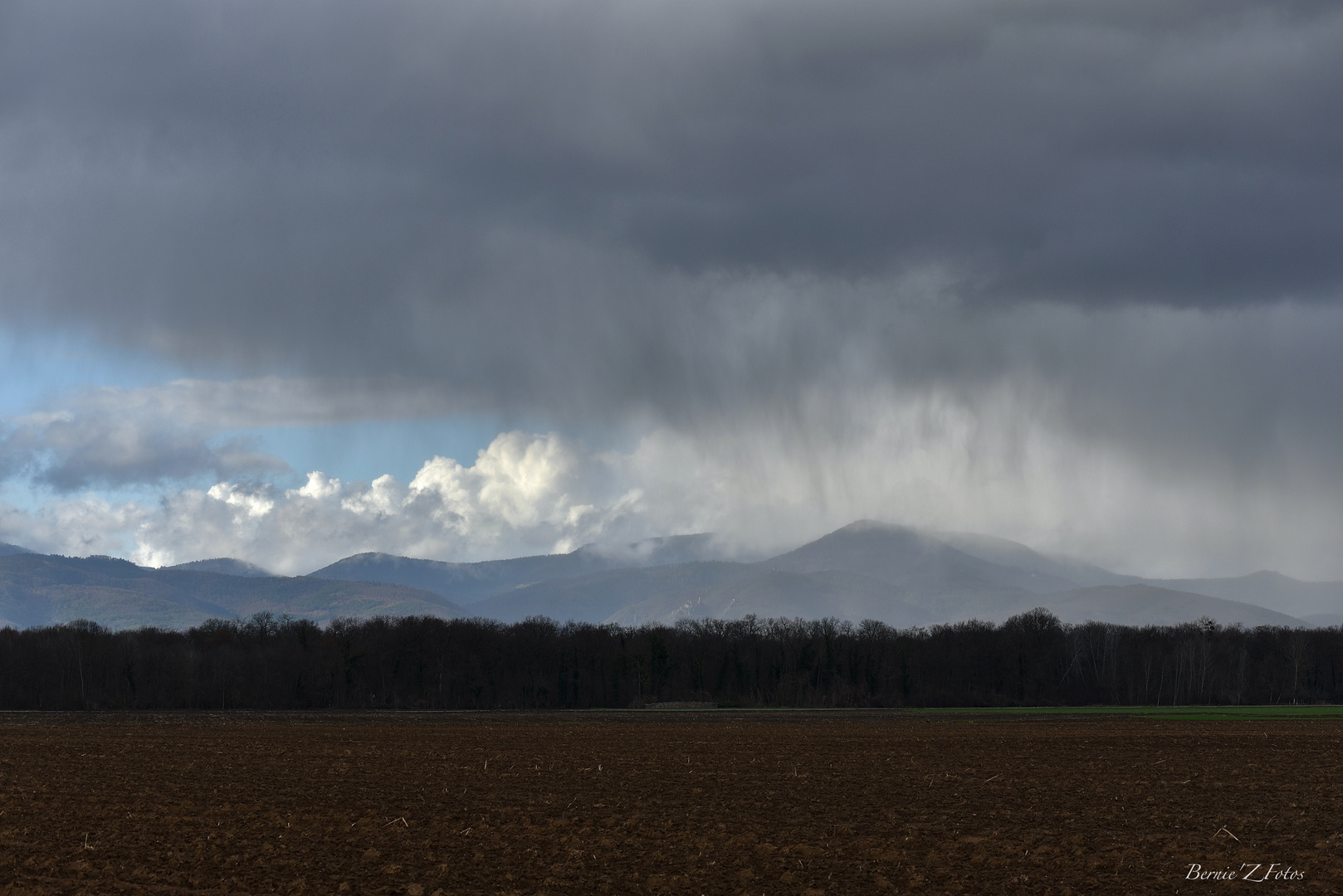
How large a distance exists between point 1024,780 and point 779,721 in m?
52.7

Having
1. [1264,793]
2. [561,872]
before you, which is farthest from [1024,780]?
[561,872]

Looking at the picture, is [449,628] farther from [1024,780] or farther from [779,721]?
[1024,780]

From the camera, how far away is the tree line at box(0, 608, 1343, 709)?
146000mm

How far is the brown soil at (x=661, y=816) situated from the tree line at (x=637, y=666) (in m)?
91.4

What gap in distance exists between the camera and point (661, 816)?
32.9m

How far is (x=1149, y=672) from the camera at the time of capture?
17300 centimetres

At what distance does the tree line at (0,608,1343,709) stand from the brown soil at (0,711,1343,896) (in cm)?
9144
